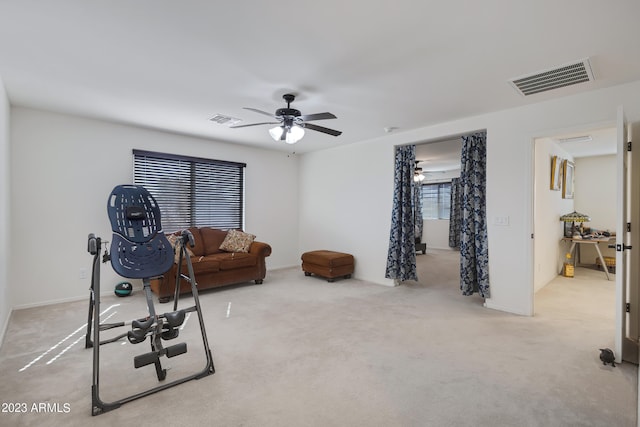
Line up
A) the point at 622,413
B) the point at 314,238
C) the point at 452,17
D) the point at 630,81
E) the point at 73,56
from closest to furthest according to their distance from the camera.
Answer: the point at 622,413 → the point at 452,17 → the point at 73,56 → the point at 630,81 → the point at 314,238

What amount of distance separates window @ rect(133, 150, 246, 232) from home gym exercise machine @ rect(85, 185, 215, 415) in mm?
2637

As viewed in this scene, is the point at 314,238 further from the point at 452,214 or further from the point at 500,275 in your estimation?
the point at 452,214

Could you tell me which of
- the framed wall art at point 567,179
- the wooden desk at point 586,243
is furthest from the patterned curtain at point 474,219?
the wooden desk at point 586,243

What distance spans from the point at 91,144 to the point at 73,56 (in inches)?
85.1

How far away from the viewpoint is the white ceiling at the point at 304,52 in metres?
1.99

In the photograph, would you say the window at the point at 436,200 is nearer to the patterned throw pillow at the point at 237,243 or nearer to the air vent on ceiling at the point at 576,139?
the air vent on ceiling at the point at 576,139

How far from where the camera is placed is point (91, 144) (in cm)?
437

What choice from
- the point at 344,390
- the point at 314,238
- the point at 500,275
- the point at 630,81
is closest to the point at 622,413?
the point at 344,390

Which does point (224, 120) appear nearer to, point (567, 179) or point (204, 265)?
point (204, 265)

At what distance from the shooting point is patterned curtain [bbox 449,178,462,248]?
9.55 metres

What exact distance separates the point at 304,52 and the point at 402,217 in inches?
123

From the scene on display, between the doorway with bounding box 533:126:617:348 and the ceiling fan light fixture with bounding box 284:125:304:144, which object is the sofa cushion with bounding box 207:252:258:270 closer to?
the ceiling fan light fixture with bounding box 284:125:304:144

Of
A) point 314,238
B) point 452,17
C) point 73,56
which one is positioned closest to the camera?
point 452,17

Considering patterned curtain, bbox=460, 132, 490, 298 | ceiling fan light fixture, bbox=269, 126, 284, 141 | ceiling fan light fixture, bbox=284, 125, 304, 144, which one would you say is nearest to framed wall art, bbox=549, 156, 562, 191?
patterned curtain, bbox=460, 132, 490, 298
